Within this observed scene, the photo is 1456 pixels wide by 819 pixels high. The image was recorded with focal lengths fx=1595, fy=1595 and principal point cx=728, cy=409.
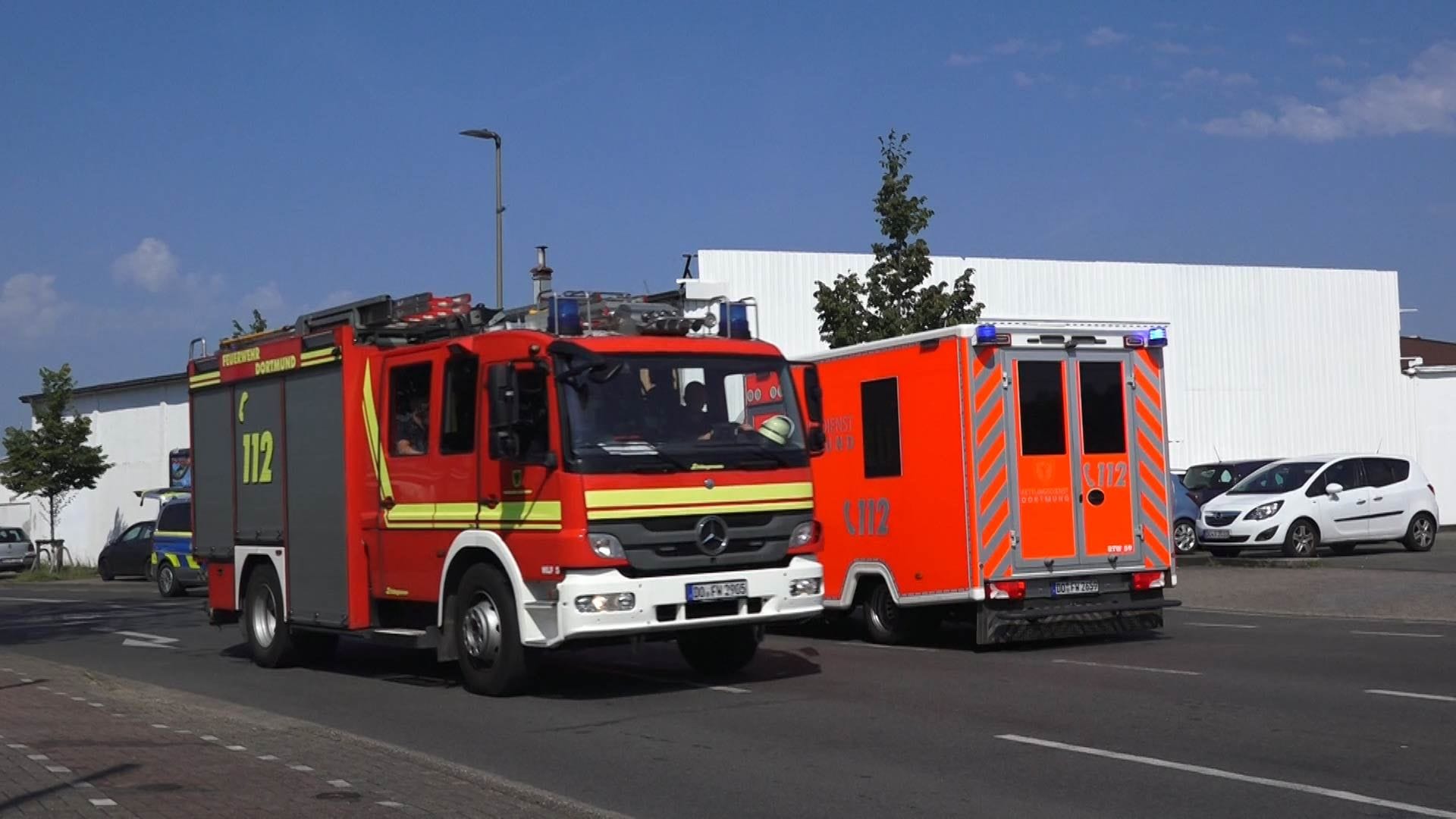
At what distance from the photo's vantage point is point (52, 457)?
44.8m

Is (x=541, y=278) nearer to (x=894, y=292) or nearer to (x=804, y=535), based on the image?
(x=804, y=535)

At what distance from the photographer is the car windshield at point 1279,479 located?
87.4ft

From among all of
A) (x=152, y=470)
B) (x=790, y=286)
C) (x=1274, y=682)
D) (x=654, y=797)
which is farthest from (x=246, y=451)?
(x=152, y=470)

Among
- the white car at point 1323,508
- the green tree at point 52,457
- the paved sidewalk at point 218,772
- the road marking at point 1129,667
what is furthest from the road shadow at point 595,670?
the green tree at point 52,457

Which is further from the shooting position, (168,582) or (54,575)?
(54,575)

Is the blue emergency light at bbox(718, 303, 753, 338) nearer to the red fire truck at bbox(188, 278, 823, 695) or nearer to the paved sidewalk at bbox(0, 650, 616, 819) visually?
the red fire truck at bbox(188, 278, 823, 695)

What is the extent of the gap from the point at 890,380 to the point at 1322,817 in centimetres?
864

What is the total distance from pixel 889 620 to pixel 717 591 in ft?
14.6

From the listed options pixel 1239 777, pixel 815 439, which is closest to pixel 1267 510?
pixel 815 439

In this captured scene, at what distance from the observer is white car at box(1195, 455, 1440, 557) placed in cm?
2600

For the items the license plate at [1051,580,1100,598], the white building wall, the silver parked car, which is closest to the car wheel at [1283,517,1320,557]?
the license plate at [1051,580,1100,598]

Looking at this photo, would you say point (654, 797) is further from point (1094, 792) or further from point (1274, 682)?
point (1274, 682)

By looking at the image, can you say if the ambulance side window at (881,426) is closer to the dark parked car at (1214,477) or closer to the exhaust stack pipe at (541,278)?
the exhaust stack pipe at (541,278)

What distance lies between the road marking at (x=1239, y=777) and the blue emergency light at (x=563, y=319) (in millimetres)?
4596
